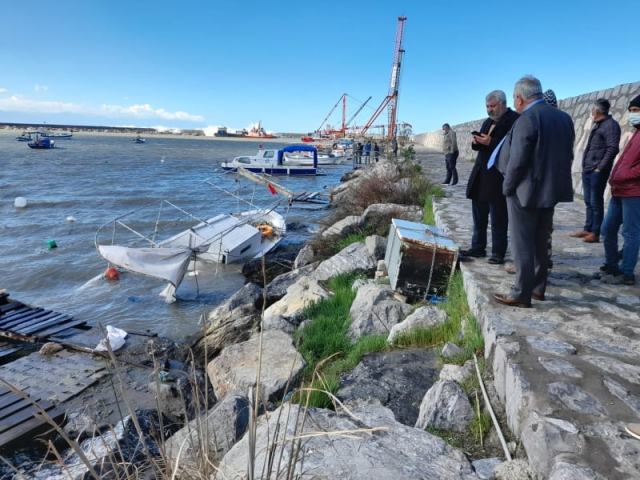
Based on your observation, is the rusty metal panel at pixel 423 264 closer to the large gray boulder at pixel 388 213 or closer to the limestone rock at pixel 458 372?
the limestone rock at pixel 458 372

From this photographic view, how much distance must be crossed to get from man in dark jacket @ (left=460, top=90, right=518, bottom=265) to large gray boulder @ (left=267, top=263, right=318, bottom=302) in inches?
165

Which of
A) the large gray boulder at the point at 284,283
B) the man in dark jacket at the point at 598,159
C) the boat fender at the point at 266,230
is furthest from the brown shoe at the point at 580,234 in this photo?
the boat fender at the point at 266,230

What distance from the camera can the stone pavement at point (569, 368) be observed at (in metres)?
2.10

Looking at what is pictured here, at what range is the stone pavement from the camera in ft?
6.88

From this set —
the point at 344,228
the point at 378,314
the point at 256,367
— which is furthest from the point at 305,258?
the point at 256,367

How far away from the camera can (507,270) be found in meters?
4.52

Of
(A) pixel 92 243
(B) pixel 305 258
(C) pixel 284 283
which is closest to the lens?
(C) pixel 284 283

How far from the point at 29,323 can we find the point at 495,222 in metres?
7.43

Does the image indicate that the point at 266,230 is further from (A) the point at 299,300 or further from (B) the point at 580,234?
(B) the point at 580,234

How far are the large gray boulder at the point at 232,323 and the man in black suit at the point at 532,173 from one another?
392 cm

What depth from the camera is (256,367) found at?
4.48 metres

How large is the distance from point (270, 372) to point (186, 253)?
6345 mm

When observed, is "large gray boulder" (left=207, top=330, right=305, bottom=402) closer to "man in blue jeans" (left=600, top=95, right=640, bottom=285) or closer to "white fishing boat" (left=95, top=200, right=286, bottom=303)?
"man in blue jeans" (left=600, top=95, right=640, bottom=285)

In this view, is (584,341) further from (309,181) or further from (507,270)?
(309,181)
